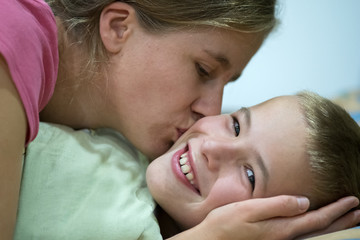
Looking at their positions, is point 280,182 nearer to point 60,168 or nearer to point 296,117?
point 296,117

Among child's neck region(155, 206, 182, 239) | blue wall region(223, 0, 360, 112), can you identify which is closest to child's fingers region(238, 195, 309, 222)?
child's neck region(155, 206, 182, 239)

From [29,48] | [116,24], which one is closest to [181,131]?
[116,24]

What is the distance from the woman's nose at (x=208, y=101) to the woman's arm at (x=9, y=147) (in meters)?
0.51

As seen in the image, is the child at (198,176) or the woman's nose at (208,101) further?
the woman's nose at (208,101)

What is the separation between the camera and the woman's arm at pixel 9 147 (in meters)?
0.80

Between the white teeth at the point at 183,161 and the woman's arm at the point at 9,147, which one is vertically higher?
the woman's arm at the point at 9,147

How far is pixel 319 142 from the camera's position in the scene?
3.39ft

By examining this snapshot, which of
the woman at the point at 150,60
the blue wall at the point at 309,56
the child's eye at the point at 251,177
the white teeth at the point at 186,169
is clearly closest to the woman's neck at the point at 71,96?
the woman at the point at 150,60

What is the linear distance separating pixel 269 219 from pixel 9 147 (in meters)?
0.54

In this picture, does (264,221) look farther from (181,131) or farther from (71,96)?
(71,96)

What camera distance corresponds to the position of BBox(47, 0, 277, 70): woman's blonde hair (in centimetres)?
117

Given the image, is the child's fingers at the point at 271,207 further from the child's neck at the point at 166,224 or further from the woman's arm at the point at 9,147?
the woman's arm at the point at 9,147

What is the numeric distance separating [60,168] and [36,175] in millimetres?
54

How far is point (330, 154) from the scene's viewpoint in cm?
104
